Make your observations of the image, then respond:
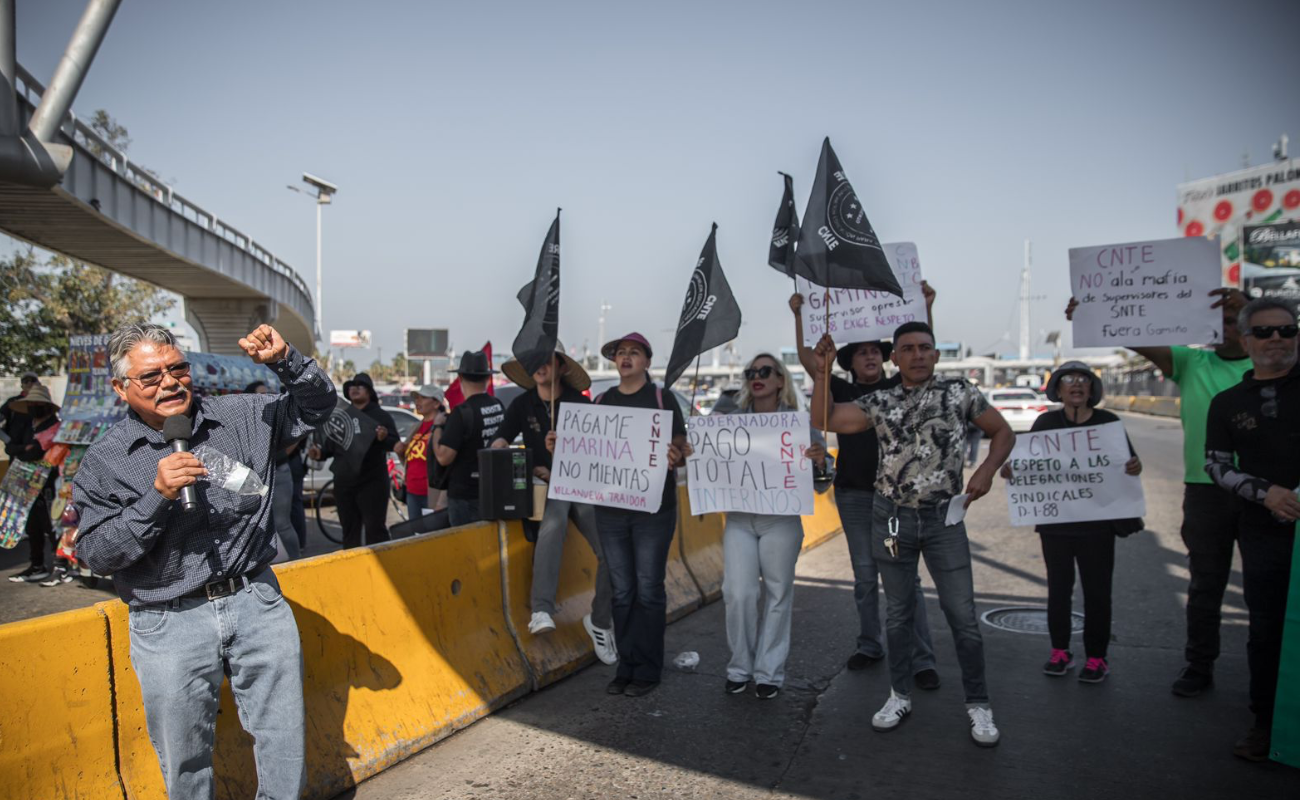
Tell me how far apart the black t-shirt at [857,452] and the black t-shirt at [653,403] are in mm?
945

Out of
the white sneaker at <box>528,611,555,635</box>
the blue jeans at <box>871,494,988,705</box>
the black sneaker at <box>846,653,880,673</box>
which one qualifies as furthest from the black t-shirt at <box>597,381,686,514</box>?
the black sneaker at <box>846,653,880,673</box>

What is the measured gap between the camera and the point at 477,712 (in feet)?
16.8

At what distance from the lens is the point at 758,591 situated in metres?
5.43

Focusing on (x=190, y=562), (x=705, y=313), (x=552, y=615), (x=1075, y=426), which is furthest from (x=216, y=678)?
(x=1075, y=426)

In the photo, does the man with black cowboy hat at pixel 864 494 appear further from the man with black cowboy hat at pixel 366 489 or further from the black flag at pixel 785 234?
the man with black cowboy hat at pixel 366 489

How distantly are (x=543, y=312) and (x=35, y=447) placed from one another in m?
6.56

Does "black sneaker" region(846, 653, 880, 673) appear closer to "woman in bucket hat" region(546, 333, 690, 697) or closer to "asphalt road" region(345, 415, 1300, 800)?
"asphalt road" region(345, 415, 1300, 800)

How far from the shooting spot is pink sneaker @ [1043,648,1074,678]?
18.6 feet

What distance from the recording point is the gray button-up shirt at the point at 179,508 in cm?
299

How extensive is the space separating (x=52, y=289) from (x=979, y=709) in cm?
3682

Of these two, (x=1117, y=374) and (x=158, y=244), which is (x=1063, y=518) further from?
(x=1117, y=374)

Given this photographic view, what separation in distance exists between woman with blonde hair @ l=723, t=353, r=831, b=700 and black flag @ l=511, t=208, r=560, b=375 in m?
1.54

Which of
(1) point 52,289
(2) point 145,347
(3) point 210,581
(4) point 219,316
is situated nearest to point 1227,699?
(3) point 210,581

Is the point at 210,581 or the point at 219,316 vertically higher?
the point at 219,316
